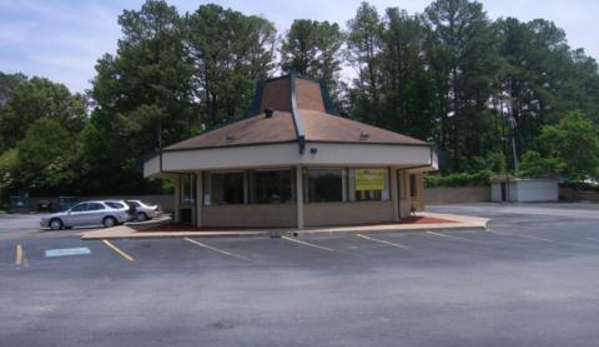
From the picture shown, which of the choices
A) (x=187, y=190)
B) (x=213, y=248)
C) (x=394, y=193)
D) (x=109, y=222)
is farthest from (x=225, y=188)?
(x=109, y=222)

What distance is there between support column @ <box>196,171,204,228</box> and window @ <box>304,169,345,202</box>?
4740 millimetres

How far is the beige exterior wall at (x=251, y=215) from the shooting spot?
2350 cm

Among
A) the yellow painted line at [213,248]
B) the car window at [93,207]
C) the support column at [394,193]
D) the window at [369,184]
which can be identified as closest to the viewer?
the yellow painted line at [213,248]

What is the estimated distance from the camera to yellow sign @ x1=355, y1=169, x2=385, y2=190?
80.3ft

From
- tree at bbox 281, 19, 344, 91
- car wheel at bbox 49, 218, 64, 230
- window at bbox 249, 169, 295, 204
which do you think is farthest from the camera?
tree at bbox 281, 19, 344, 91

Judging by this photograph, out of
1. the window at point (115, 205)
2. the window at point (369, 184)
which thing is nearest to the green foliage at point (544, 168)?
the window at point (369, 184)

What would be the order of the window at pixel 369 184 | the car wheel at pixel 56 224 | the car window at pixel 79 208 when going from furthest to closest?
the car window at pixel 79 208 < the car wheel at pixel 56 224 < the window at pixel 369 184

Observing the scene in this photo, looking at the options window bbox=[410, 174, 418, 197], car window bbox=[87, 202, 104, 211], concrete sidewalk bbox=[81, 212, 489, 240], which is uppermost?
window bbox=[410, 174, 418, 197]

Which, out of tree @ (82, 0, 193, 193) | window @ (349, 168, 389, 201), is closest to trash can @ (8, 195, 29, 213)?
tree @ (82, 0, 193, 193)

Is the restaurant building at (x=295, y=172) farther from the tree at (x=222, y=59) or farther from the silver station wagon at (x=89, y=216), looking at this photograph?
the tree at (x=222, y=59)

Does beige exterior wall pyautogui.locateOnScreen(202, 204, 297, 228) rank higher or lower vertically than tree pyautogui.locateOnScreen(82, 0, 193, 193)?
lower

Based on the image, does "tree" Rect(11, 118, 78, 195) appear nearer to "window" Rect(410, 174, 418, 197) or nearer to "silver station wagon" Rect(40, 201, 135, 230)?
"silver station wagon" Rect(40, 201, 135, 230)

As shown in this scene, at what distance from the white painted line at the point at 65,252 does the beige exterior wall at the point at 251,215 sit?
743cm

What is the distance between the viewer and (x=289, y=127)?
974 inches
